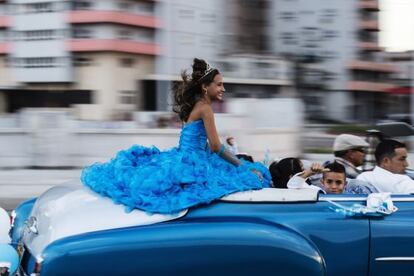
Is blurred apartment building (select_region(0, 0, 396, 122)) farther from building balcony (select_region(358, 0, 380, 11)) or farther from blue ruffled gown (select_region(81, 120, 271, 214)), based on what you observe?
blue ruffled gown (select_region(81, 120, 271, 214))

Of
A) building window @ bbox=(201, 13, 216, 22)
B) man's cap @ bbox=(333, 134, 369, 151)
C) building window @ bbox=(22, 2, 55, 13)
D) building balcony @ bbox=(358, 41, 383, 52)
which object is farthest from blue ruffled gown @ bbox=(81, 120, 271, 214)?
building balcony @ bbox=(358, 41, 383, 52)

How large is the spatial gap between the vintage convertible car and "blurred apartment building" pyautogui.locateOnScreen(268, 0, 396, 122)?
5041 centimetres

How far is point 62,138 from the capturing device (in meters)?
16.0

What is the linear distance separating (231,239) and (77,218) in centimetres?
71

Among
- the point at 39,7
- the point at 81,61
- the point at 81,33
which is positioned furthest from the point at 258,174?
the point at 39,7

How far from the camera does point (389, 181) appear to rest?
12.6ft

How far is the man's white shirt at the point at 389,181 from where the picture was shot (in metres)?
3.74

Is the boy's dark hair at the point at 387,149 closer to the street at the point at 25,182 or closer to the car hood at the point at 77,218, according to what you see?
the car hood at the point at 77,218

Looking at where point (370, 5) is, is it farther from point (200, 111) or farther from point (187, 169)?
point (187, 169)

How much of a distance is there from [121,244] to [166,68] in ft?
141

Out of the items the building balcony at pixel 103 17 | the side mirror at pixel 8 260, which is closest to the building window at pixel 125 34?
the building balcony at pixel 103 17

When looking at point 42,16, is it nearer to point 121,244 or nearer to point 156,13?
point 156,13

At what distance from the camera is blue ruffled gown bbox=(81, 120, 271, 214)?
3.04m

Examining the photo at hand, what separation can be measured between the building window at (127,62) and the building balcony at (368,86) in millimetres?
19205
